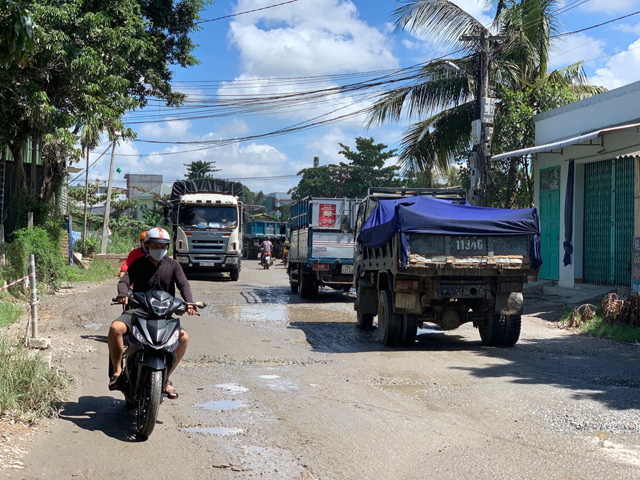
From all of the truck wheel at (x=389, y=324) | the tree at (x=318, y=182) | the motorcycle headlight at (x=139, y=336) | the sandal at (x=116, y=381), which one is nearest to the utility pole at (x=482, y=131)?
the truck wheel at (x=389, y=324)

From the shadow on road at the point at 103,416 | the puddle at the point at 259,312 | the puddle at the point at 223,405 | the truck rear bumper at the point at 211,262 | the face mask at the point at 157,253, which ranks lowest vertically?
the shadow on road at the point at 103,416

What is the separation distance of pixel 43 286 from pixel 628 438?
610 inches

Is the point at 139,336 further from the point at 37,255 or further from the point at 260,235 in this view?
the point at 260,235

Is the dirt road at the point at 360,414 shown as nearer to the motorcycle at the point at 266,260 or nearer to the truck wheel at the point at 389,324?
the truck wheel at the point at 389,324

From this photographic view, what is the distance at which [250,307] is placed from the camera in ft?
54.4

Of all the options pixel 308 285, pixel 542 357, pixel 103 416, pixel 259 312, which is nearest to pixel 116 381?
pixel 103 416

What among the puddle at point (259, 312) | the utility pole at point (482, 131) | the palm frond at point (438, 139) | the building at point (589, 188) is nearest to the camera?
the puddle at point (259, 312)

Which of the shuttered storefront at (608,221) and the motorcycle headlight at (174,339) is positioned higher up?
the shuttered storefront at (608,221)

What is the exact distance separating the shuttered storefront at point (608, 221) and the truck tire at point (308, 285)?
6.86 meters

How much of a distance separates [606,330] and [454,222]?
3922 mm

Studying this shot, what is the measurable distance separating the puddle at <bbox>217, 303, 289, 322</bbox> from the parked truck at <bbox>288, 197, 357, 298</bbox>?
5.13 ft

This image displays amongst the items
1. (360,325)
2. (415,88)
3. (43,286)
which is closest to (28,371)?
(360,325)

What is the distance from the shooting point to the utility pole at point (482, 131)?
1752cm

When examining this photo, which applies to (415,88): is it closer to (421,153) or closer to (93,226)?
(421,153)
